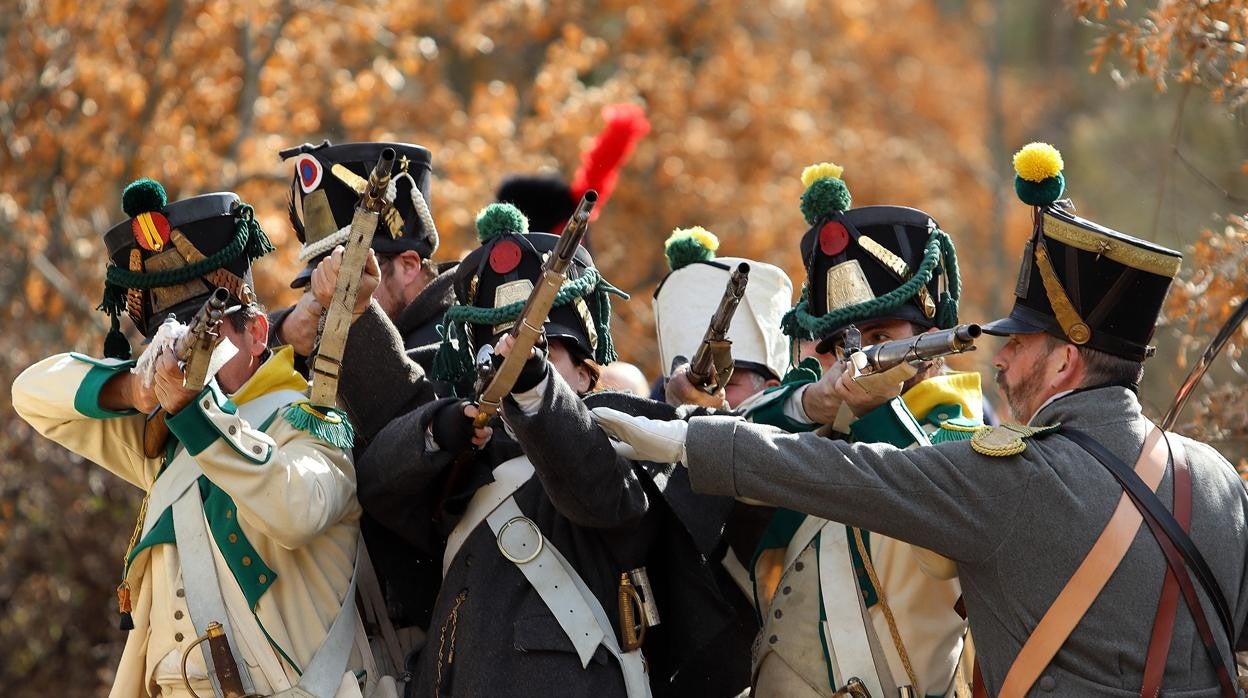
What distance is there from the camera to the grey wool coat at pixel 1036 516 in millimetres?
3904

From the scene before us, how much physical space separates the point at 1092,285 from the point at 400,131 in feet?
38.1

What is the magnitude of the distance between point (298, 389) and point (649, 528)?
1086 mm

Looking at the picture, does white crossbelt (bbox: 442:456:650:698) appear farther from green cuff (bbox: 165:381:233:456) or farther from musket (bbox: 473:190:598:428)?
green cuff (bbox: 165:381:233:456)

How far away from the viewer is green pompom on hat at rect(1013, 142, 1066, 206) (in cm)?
420

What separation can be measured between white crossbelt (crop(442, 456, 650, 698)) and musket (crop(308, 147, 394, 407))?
55cm

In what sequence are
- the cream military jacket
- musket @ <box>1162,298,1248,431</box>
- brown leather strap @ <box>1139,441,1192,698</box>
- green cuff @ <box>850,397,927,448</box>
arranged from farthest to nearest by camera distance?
musket @ <box>1162,298,1248,431</box>, green cuff @ <box>850,397,927,448</box>, the cream military jacket, brown leather strap @ <box>1139,441,1192,698</box>

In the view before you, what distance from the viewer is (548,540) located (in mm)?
4504

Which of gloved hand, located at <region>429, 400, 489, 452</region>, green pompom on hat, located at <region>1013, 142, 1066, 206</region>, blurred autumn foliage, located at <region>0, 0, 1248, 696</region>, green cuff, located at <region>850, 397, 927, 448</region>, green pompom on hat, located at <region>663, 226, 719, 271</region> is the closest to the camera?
green pompom on hat, located at <region>1013, 142, 1066, 206</region>

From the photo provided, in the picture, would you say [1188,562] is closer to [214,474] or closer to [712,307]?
[712,307]

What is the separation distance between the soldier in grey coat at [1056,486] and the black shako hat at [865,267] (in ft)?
2.14

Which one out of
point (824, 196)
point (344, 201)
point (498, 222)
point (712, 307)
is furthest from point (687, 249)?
point (344, 201)

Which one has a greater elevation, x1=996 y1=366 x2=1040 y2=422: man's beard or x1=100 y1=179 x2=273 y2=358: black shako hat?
x1=100 y1=179 x2=273 y2=358: black shako hat

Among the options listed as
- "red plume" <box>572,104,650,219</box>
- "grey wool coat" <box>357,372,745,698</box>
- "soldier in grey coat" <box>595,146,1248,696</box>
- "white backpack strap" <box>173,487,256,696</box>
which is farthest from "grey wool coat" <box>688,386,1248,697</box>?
"red plume" <box>572,104,650,219</box>

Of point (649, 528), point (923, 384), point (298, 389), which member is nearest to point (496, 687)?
point (649, 528)
